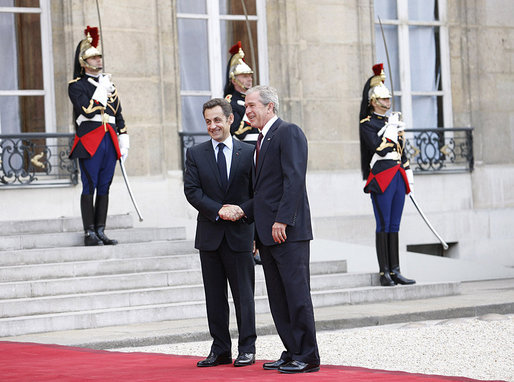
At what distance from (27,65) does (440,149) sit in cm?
546

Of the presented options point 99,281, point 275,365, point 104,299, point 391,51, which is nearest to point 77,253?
point 99,281

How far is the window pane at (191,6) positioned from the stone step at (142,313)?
182 inches

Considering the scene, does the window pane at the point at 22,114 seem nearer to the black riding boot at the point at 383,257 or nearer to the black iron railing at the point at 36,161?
the black iron railing at the point at 36,161

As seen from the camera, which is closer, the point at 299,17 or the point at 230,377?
the point at 230,377

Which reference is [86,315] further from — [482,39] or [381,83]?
[482,39]

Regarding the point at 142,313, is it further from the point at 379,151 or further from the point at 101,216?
the point at 379,151

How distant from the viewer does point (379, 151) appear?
10.6m

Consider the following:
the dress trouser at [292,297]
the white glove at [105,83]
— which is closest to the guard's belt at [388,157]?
the white glove at [105,83]

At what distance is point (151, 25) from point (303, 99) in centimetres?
215

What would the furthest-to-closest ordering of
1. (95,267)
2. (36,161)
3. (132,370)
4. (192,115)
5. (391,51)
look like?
(391,51) → (192,115) → (36,161) → (95,267) → (132,370)

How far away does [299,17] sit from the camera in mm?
13539

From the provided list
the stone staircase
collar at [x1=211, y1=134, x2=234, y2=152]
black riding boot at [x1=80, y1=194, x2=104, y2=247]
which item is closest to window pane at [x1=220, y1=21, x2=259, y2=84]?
the stone staircase

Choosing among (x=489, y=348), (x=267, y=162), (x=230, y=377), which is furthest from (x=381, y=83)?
(x=230, y=377)

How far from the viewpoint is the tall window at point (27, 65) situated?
12.5 metres
